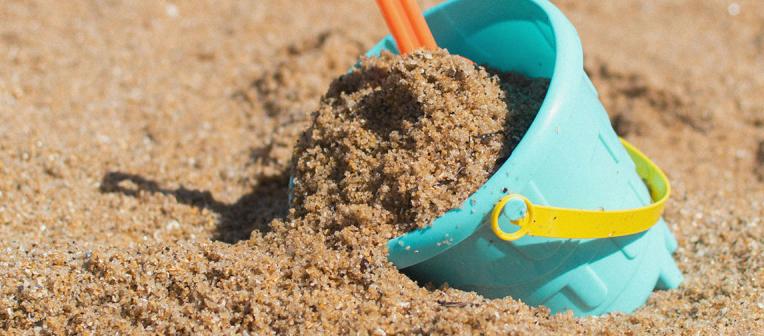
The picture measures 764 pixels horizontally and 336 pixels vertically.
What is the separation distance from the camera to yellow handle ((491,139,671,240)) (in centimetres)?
155

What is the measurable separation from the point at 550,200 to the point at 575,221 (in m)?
0.07

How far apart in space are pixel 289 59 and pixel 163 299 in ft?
5.20

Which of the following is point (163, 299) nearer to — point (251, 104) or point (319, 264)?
point (319, 264)

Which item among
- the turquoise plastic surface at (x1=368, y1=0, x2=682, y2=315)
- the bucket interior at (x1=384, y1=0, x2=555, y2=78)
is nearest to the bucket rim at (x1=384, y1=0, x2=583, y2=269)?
the turquoise plastic surface at (x1=368, y1=0, x2=682, y2=315)

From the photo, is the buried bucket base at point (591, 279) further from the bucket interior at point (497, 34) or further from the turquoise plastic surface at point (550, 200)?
the bucket interior at point (497, 34)

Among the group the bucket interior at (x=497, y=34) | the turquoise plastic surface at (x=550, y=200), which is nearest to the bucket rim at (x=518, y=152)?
the turquoise plastic surface at (x=550, y=200)

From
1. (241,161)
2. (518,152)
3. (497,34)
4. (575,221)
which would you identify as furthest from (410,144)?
(241,161)

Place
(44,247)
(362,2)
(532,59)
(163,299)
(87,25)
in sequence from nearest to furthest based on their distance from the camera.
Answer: (163,299)
(44,247)
(532,59)
(87,25)
(362,2)

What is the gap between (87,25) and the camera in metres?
3.37

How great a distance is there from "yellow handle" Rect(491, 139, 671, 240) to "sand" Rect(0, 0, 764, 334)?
0.17 meters

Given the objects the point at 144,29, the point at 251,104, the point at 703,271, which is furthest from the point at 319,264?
the point at 144,29

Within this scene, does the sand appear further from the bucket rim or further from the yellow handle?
the yellow handle

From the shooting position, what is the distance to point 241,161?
2.50 metres

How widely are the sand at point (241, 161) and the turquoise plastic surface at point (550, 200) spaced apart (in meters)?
0.07
